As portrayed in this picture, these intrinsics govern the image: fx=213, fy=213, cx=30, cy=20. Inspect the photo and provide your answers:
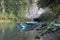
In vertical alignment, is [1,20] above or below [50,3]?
below

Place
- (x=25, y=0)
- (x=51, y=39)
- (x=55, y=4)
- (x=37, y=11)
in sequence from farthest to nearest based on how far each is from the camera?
(x=25, y=0), (x=37, y=11), (x=55, y=4), (x=51, y=39)

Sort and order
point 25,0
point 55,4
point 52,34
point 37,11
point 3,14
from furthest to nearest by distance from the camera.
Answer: point 25,0 < point 3,14 < point 37,11 < point 55,4 < point 52,34

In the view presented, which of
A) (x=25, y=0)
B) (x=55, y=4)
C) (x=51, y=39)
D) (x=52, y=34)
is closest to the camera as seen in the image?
(x=51, y=39)

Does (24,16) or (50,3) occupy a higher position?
(50,3)

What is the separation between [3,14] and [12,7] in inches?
351

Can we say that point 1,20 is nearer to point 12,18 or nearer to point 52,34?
point 12,18

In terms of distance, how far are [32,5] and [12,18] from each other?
670cm

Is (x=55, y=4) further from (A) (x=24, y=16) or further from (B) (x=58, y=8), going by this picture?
(A) (x=24, y=16)

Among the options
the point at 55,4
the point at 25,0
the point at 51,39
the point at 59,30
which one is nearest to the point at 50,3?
the point at 55,4

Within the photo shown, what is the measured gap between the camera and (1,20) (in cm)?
5006

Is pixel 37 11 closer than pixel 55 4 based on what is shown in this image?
No

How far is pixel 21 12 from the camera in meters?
56.9

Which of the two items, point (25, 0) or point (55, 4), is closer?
point (55, 4)

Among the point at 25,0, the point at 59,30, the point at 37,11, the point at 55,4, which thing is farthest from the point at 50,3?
Answer: the point at 25,0
